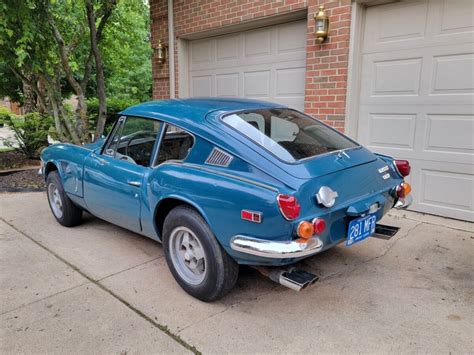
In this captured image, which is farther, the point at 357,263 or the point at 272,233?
the point at 357,263

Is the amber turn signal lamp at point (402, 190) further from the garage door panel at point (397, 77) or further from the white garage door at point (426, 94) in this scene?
the garage door panel at point (397, 77)

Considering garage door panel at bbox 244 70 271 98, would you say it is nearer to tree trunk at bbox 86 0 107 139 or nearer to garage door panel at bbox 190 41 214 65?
garage door panel at bbox 190 41 214 65

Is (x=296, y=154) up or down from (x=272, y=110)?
down

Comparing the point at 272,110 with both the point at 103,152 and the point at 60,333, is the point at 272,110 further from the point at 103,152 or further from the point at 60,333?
the point at 60,333

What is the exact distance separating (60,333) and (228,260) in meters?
1.17

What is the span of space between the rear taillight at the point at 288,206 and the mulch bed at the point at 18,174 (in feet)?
17.5

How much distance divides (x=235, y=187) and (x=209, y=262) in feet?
1.94

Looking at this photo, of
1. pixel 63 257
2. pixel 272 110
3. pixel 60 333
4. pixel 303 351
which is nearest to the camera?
pixel 303 351

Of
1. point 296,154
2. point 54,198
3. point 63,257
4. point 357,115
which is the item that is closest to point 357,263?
point 296,154

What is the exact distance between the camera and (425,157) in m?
4.52

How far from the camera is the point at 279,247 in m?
2.24

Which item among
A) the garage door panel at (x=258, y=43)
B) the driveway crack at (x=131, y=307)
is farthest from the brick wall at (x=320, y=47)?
the driveway crack at (x=131, y=307)

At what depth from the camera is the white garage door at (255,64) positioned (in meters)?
5.55

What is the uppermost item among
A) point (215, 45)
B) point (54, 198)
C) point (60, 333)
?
point (215, 45)
